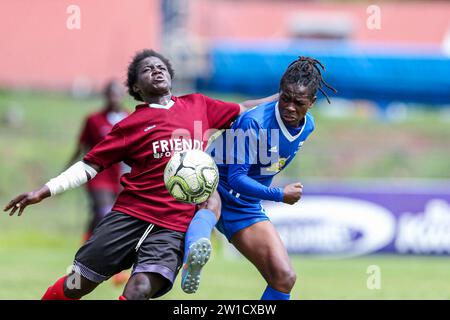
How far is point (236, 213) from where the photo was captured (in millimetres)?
6641

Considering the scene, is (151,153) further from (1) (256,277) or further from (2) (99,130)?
(1) (256,277)

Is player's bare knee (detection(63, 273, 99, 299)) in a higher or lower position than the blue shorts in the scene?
lower

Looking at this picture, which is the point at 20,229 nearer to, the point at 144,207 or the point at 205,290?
the point at 205,290

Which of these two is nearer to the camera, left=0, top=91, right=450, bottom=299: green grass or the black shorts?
the black shorts

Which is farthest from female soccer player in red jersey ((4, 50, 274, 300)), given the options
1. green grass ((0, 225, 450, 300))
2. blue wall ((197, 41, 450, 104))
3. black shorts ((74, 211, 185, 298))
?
blue wall ((197, 41, 450, 104))

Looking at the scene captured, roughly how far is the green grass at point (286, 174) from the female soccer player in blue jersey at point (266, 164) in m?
2.48

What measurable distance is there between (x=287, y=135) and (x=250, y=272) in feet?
19.3

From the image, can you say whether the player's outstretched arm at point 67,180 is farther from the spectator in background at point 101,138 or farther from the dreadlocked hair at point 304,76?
the spectator in background at point 101,138

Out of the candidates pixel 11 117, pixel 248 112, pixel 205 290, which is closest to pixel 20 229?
pixel 11 117

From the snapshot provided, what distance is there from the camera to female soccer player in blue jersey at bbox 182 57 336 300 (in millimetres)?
6250

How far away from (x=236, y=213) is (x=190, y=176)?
3.07ft

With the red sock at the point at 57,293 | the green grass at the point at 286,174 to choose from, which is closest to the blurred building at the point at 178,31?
the green grass at the point at 286,174

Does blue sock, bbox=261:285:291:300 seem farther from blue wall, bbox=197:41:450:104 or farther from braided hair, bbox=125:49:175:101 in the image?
blue wall, bbox=197:41:450:104

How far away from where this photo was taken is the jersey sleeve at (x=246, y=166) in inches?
247
